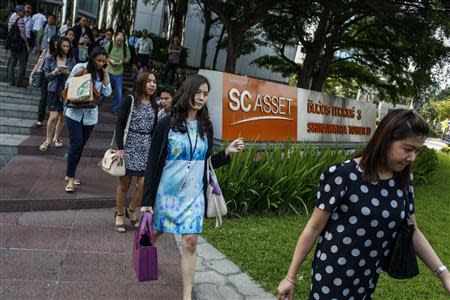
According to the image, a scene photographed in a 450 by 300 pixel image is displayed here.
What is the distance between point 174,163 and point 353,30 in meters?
14.1

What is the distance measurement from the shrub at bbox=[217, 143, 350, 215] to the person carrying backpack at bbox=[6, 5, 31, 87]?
6250 mm

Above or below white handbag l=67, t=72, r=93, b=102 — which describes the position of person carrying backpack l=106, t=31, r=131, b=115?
above

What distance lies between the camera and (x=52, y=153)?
23.7ft

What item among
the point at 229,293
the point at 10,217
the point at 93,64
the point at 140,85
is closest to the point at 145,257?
the point at 229,293

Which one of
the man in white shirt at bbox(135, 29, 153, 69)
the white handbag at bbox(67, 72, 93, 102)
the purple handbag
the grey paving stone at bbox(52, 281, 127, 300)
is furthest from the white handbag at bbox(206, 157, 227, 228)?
the man in white shirt at bbox(135, 29, 153, 69)

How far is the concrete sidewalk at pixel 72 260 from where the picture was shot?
3.51m

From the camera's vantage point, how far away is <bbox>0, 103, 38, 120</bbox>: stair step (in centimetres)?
870

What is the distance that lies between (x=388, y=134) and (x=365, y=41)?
42.9 ft

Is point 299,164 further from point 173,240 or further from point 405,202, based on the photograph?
point 405,202

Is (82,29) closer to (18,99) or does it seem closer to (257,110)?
(18,99)

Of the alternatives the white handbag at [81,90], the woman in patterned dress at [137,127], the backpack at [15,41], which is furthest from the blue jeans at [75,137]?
the backpack at [15,41]

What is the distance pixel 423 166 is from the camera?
10.4m

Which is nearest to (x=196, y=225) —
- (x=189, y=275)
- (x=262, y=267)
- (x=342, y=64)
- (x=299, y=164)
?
(x=189, y=275)

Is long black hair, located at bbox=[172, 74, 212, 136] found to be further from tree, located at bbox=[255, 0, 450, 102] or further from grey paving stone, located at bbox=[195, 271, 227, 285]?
tree, located at bbox=[255, 0, 450, 102]
